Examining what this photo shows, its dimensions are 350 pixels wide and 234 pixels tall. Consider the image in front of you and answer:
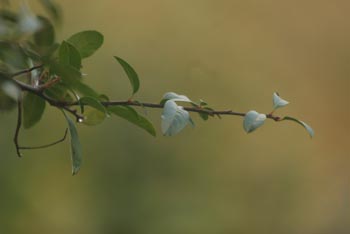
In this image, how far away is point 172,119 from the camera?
66cm

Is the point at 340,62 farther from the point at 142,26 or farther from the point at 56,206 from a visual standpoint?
the point at 56,206

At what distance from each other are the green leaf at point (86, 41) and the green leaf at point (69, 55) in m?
0.06

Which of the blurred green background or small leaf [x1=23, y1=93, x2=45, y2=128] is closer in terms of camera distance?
small leaf [x1=23, y1=93, x2=45, y2=128]

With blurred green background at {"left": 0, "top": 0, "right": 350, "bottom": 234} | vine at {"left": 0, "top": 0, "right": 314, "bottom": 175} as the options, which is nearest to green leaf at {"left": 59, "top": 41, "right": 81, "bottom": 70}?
vine at {"left": 0, "top": 0, "right": 314, "bottom": 175}

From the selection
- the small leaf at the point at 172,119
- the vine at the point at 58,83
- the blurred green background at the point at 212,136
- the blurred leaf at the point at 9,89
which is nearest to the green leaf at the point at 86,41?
the vine at the point at 58,83

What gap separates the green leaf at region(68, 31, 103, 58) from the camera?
72 cm

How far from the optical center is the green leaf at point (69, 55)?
66cm

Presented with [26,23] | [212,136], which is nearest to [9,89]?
[26,23]

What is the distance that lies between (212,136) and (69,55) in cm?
156

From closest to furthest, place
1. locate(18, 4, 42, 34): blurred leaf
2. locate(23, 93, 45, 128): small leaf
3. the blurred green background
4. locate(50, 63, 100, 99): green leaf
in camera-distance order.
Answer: locate(18, 4, 42, 34): blurred leaf < locate(50, 63, 100, 99): green leaf < locate(23, 93, 45, 128): small leaf < the blurred green background

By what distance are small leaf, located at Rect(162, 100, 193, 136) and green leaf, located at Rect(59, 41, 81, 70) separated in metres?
0.10

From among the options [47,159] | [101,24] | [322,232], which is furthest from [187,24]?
[322,232]

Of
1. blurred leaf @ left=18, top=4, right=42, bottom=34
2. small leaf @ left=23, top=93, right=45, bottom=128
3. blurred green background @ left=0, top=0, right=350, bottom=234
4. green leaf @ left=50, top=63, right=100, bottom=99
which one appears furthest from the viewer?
blurred green background @ left=0, top=0, right=350, bottom=234

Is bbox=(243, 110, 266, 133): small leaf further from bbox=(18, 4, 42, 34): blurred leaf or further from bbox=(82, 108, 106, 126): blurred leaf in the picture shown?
bbox=(18, 4, 42, 34): blurred leaf
